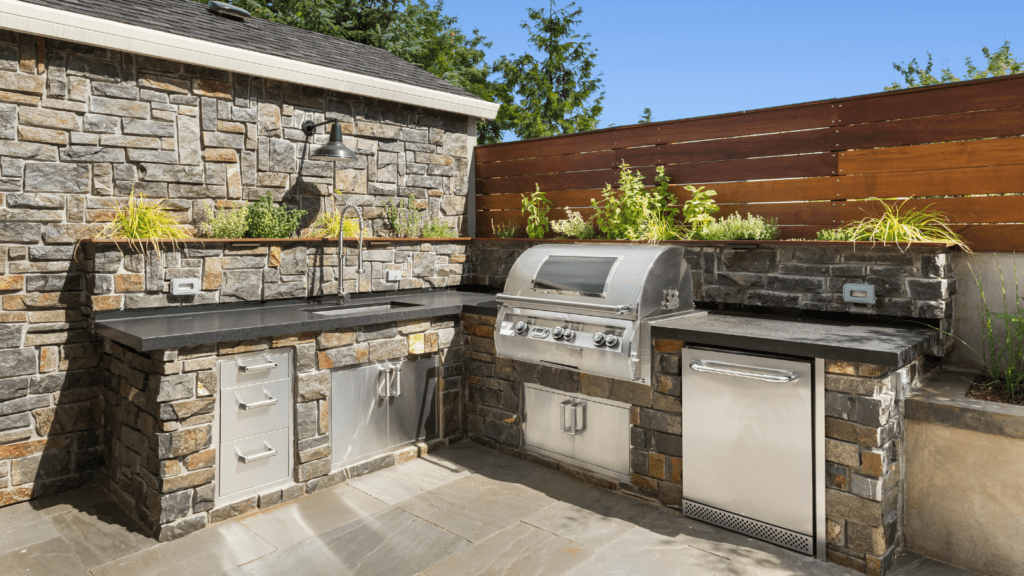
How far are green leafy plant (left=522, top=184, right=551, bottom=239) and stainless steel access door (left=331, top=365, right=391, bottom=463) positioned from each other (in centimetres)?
182

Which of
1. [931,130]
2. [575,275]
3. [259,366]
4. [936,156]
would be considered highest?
[931,130]

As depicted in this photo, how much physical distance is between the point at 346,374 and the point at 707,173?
2.72 meters

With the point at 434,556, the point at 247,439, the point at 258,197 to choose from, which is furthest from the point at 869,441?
the point at 258,197

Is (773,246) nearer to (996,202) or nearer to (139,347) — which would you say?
(996,202)

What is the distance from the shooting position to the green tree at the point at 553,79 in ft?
39.6

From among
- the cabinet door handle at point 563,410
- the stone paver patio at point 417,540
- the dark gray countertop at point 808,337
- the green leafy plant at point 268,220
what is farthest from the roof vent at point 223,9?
the dark gray countertop at point 808,337

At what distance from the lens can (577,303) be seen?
3439 millimetres

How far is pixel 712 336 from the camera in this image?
2.99 metres

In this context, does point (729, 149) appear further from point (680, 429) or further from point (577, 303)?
point (680, 429)

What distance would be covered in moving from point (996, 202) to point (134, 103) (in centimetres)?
484

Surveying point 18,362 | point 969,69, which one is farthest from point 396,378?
point 969,69

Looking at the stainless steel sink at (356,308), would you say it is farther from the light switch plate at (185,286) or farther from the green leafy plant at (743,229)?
the green leafy plant at (743,229)

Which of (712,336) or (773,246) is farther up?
(773,246)

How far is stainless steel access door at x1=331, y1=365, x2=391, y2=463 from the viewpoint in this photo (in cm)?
365
